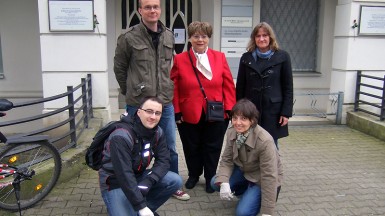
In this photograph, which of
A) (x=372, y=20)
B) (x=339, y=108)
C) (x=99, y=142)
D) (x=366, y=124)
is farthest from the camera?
(x=339, y=108)

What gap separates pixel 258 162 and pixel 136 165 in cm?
109

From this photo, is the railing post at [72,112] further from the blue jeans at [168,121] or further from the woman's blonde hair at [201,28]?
the woman's blonde hair at [201,28]

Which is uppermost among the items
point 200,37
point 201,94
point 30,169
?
point 200,37

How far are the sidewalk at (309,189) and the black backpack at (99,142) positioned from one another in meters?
0.78

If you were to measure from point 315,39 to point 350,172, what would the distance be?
417 centimetres

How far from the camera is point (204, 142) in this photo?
4.15 metres

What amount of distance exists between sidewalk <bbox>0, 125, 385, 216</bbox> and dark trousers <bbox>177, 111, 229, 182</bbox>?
328 mm

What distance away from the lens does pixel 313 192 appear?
4.34m

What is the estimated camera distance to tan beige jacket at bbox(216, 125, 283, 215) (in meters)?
3.36

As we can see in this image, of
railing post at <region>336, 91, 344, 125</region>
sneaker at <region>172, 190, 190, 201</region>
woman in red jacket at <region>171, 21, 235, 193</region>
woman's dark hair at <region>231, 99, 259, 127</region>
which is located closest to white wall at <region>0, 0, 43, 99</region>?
woman in red jacket at <region>171, 21, 235, 193</region>

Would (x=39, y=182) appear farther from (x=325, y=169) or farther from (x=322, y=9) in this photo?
(x=322, y=9)

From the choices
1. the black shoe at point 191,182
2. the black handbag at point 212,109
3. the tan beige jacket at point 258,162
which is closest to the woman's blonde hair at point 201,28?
the black handbag at point 212,109

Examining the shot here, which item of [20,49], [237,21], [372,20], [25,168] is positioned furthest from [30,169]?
[372,20]

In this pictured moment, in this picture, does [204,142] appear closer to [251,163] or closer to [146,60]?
[251,163]
